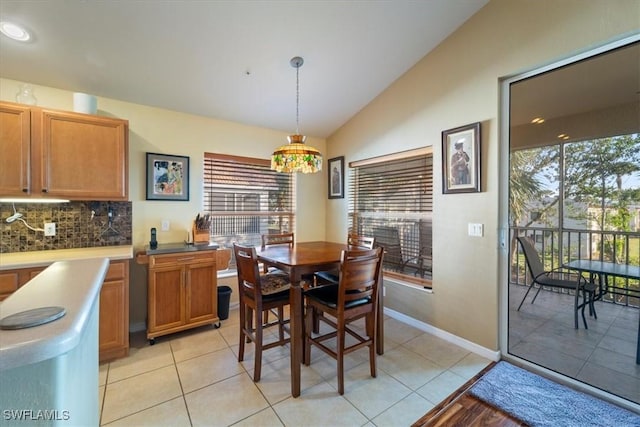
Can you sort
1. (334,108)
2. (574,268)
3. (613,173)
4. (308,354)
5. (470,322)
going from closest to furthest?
(613,173)
(574,268)
(308,354)
(470,322)
(334,108)

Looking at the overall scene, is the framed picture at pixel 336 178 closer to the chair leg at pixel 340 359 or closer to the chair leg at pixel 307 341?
the chair leg at pixel 307 341

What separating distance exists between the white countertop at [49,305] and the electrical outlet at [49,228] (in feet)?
5.85

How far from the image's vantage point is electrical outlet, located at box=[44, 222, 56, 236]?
2.60 meters

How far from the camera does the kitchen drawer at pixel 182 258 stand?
8.76ft

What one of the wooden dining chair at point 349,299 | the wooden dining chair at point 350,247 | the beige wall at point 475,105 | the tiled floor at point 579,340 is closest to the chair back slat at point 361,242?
the wooden dining chair at point 350,247

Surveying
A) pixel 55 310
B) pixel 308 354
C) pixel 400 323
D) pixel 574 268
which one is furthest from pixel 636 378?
pixel 55 310

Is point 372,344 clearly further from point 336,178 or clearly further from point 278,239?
point 336,178

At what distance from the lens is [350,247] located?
9.73 feet

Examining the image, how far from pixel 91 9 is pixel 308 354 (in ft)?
9.88

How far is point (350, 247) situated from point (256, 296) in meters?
1.19

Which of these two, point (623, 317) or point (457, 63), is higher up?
point (457, 63)

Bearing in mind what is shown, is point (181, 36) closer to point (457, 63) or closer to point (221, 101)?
point (221, 101)

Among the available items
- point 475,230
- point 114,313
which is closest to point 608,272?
point 475,230

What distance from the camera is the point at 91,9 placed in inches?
76.8
